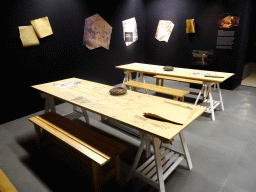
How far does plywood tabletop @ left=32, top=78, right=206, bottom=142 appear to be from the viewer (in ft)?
4.68

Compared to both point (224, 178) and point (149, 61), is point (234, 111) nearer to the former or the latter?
point (224, 178)

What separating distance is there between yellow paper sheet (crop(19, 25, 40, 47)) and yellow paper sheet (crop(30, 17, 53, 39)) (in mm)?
77

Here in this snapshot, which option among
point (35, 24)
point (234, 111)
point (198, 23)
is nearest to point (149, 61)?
point (198, 23)

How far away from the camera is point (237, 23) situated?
4.08 metres

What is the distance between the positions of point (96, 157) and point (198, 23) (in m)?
4.36

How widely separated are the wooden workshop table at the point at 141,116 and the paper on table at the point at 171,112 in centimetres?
2

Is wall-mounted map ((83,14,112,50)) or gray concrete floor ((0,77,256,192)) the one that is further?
wall-mounted map ((83,14,112,50))

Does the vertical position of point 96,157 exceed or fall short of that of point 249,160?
it exceeds it

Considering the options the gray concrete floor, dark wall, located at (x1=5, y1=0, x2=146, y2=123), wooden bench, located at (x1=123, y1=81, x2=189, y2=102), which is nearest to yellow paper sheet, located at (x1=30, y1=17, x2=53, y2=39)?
dark wall, located at (x1=5, y1=0, x2=146, y2=123)

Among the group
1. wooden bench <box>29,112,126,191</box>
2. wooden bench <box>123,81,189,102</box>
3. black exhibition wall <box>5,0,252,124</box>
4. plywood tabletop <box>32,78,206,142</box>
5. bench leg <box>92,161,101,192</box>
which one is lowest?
bench leg <box>92,161,101,192</box>

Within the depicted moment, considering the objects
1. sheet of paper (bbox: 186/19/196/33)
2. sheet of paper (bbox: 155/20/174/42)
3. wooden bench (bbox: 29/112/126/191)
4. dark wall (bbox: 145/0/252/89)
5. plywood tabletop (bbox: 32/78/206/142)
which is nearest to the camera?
plywood tabletop (bbox: 32/78/206/142)

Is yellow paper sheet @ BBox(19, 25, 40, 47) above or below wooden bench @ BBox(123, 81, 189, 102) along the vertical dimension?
above

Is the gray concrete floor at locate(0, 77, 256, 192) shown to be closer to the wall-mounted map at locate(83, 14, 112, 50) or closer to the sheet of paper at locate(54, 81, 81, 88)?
the sheet of paper at locate(54, 81, 81, 88)

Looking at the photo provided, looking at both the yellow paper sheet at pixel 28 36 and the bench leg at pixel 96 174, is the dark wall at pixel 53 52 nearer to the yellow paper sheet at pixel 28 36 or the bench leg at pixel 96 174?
the yellow paper sheet at pixel 28 36
